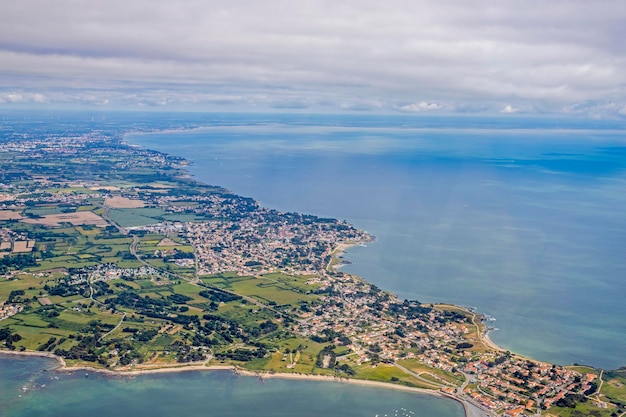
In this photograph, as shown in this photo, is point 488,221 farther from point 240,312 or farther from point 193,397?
point 193,397

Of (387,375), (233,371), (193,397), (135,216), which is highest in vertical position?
(135,216)

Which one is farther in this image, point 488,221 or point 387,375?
point 488,221

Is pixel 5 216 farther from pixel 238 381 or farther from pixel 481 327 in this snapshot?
pixel 481 327

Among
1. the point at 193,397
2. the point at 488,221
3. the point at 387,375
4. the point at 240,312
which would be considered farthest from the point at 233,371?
the point at 488,221

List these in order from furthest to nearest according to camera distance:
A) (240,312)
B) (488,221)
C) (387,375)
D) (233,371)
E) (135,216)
→ (488,221) < (135,216) < (240,312) < (233,371) < (387,375)

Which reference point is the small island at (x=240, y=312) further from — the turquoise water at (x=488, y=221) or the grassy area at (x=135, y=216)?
the turquoise water at (x=488, y=221)

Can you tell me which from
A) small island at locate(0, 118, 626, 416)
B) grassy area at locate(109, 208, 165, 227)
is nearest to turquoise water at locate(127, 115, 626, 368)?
small island at locate(0, 118, 626, 416)

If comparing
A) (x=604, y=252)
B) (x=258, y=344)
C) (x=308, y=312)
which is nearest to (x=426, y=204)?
(x=604, y=252)

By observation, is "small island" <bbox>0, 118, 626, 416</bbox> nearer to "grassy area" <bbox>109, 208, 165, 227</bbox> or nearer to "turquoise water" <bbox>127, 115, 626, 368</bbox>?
"grassy area" <bbox>109, 208, 165, 227</bbox>
